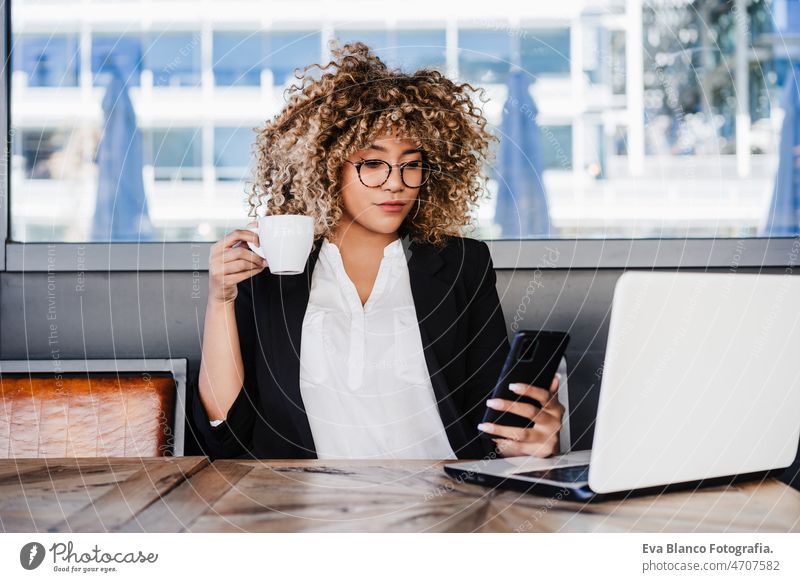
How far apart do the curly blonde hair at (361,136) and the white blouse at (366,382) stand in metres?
0.17

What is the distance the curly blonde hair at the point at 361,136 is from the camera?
1347 millimetres

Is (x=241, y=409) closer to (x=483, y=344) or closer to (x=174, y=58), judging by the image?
(x=483, y=344)

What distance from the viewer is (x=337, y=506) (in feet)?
2.24

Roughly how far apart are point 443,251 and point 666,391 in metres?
0.76

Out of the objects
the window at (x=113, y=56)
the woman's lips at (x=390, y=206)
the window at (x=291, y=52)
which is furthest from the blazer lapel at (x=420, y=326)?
the window at (x=113, y=56)

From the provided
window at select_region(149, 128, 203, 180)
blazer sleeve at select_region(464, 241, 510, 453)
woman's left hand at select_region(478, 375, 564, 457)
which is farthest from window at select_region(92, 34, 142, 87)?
woman's left hand at select_region(478, 375, 564, 457)

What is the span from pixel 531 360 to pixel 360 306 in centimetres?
53

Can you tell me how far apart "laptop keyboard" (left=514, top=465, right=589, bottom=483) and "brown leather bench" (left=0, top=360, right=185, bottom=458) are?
2.56ft

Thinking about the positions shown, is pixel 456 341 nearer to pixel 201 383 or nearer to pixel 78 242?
pixel 201 383

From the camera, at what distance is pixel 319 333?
4.09 ft

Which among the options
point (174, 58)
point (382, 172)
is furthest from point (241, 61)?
point (382, 172)

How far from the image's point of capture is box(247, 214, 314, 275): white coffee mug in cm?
98

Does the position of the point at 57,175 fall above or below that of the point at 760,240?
above
